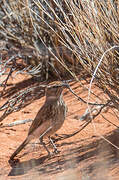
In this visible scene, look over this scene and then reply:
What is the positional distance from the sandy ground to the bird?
0.21m

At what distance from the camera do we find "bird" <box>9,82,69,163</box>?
16.1ft

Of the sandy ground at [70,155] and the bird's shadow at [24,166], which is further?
the bird's shadow at [24,166]

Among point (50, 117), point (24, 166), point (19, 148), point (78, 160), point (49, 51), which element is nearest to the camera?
point (78, 160)

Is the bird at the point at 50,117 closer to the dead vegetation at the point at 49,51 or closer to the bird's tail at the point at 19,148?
the bird's tail at the point at 19,148

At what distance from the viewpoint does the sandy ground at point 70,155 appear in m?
4.10

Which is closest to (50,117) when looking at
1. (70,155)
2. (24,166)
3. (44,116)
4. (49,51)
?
(44,116)

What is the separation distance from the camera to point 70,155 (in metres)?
4.85

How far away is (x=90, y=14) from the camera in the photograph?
4.20 metres

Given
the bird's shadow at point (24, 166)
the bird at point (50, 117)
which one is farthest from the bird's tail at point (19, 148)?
the bird's shadow at point (24, 166)

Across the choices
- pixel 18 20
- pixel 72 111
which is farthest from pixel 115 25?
pixel 18 20

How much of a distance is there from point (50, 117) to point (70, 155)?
1.72 feet

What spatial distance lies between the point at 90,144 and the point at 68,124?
102 cm

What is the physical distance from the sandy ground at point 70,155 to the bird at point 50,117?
0.21 meters

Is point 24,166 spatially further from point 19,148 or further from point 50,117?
point 50,117
